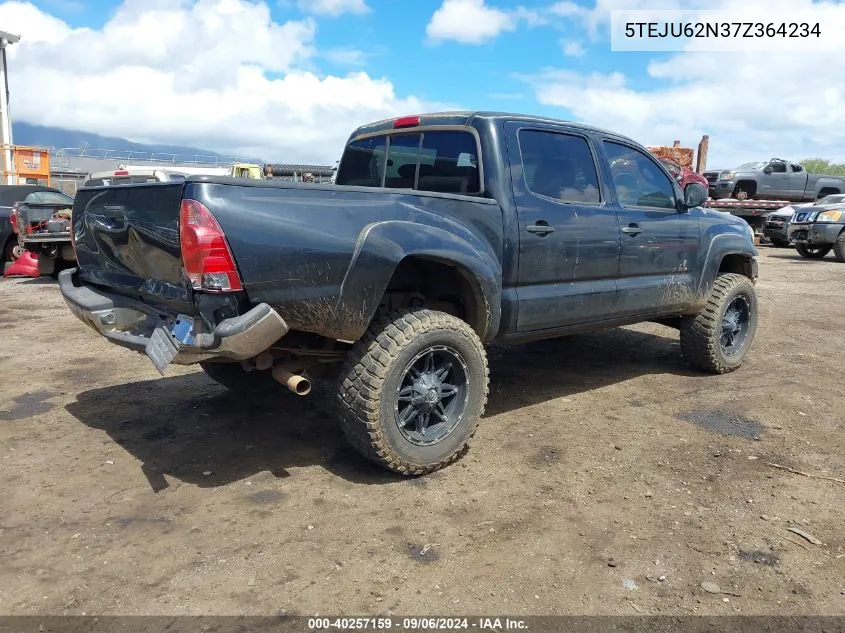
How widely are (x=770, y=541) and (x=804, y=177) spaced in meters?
22.6

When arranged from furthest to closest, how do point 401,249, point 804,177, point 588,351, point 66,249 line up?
1. point 804,177
2. point 66,249
3. point 588,351
4. point 401,249

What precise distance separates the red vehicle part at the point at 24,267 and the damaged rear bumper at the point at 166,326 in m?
8.59

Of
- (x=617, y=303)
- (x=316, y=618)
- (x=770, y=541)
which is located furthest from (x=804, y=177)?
(x=316, y=618)

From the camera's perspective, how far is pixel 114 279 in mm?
3703

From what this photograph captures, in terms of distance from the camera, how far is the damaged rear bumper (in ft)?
9.65

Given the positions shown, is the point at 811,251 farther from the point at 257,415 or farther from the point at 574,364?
the point at 257,415

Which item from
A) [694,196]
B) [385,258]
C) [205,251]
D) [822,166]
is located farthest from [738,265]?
[822,166]

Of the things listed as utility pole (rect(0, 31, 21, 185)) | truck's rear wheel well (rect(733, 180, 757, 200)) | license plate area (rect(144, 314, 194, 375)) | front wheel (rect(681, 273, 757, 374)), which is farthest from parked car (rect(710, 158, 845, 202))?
utility pole (rect(0, 31, 21, 185))

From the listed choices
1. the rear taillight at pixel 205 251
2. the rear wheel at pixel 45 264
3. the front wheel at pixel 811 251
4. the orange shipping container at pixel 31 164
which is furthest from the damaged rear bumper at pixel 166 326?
the orange shipping container at pixel 31 164

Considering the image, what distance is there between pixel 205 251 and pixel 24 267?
10.5 m

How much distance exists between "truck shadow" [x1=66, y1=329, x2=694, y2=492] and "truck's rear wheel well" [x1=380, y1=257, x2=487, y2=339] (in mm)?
966

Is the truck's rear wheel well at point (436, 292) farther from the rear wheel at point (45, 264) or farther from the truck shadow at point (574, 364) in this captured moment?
the rear wheel at point (45, 264)

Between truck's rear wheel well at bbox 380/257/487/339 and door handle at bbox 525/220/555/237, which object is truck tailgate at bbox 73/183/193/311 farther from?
door handle at bbox 525/220/555/237

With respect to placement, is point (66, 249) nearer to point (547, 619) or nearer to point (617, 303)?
point (617, 303)
